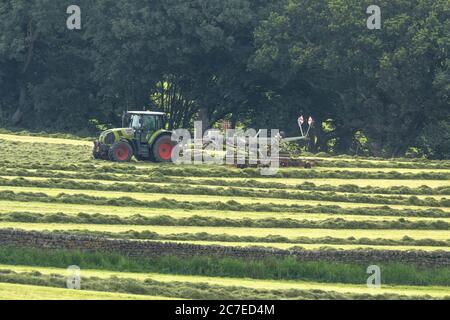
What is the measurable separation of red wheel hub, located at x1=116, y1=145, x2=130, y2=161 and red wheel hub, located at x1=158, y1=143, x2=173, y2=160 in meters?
1.39

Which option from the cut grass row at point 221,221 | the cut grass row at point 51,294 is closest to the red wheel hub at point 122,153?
the cut grass row at point 221,221

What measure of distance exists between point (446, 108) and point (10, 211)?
35613mm

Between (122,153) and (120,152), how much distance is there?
96 mm

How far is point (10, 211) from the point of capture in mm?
41719

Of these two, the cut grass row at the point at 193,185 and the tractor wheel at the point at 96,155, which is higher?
the tractor wheel at the point at 96,155

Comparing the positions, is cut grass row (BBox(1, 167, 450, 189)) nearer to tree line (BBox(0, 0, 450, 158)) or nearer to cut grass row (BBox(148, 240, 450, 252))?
cut grass row (BBox(148, 240, 450, 252))

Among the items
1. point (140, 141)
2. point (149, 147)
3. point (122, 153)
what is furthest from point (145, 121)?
point (122, 153)

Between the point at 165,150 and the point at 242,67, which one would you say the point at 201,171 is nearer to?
the point at 165,150

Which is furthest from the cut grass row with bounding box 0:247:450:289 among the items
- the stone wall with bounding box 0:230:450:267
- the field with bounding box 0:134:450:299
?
the stone wall with bounding box 0:230:450:267

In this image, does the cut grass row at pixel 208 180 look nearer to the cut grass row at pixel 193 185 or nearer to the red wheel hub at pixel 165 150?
the cut grass row at pixel 193 185

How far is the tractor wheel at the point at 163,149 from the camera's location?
56.7 m
